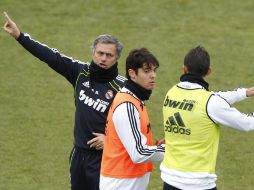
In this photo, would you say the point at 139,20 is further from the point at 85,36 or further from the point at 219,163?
the point at 219,163

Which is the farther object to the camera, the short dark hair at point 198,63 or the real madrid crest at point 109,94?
the real madrid crest at point 109,94

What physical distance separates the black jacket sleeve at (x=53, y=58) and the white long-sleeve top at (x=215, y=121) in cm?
162

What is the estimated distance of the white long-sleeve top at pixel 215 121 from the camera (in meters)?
5.63

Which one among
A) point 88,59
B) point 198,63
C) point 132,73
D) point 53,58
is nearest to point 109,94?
point 53,58

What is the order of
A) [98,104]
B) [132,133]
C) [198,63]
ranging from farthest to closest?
[98,104], [198,63], [132,133]

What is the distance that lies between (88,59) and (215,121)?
7400 millimetres

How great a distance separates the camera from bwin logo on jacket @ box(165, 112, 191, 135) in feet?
18.9

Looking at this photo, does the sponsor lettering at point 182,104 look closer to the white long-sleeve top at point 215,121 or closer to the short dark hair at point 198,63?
the white long-sleeve top at point 215,121

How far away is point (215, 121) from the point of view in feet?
18.7

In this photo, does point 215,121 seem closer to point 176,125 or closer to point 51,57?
point 176,125

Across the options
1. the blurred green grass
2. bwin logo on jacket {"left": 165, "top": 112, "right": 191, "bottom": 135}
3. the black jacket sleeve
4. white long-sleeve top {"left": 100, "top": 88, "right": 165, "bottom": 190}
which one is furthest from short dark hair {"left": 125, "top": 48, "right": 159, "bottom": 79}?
the blurred green grass

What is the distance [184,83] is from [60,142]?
4.60 m

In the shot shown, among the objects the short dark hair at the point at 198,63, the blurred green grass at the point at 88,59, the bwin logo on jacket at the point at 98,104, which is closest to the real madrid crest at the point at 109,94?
the bwin logo on jacket at the point at 98,104

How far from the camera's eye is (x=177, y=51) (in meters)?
13.2
